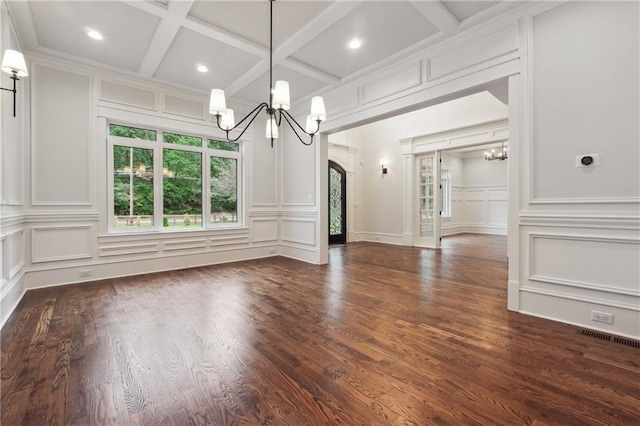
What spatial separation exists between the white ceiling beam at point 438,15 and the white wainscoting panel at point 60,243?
16.8ft

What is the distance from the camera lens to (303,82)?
4.70 m

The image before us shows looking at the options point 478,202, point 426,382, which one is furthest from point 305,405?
point 478,202

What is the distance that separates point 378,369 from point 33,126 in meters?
5.00

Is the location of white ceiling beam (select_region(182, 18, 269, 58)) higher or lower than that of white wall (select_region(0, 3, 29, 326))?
higher

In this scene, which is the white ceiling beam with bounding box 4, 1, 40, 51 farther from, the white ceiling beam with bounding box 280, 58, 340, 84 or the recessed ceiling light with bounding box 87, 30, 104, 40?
the white ceiling beam with bounding box 280, 58, 340, 84

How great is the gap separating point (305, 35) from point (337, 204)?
5324 millimetres

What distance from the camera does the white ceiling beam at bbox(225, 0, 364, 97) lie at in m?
2.89

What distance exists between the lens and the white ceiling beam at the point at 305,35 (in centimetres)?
289

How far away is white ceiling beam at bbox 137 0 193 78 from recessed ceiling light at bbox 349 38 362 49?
1807mm

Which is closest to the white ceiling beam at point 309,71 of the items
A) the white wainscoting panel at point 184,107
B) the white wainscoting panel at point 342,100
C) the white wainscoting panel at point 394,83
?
the white wainscoting panel at point 342,100

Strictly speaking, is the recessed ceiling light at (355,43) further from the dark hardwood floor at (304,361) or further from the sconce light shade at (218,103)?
the dark hardwood floor at (304,361)

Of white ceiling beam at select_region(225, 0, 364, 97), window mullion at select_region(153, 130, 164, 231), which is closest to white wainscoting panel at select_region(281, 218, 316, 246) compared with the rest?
window mullion at select_region(153, 130, 164, 231)

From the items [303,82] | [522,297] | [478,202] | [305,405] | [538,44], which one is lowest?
[305,405]

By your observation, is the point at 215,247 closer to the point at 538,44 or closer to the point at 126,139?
the point at 126,139
